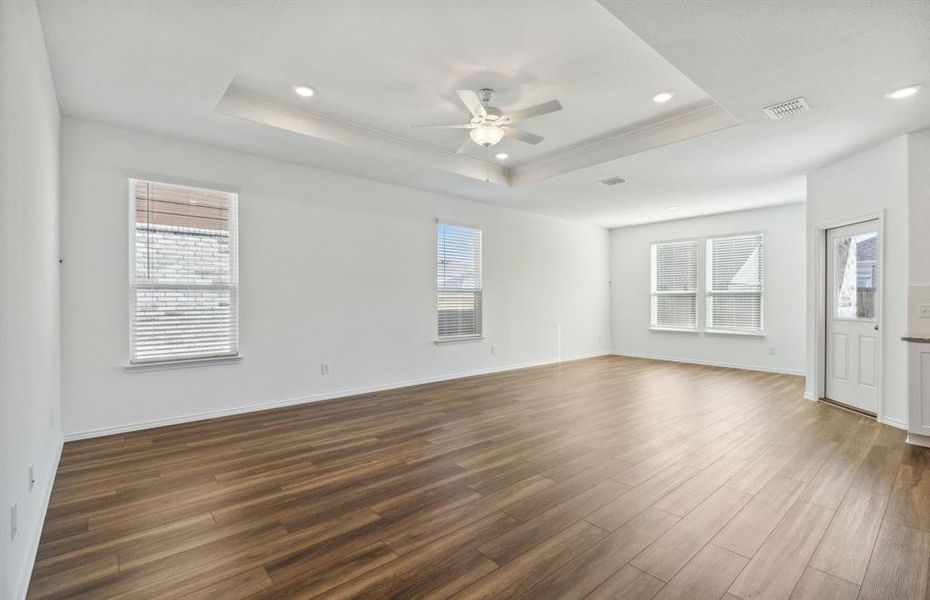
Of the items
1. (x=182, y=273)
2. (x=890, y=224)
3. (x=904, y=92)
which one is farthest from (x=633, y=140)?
(x=182, y=273)

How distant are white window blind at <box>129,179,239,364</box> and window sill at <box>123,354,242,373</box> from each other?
4cm

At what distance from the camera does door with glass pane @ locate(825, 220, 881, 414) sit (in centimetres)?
434

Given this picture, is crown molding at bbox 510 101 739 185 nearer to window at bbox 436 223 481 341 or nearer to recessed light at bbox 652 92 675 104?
recessed light at bbox 652 92 675 104

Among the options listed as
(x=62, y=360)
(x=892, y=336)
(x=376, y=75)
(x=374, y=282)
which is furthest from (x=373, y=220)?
(x=892, y=336)

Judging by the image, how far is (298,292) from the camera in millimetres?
4836

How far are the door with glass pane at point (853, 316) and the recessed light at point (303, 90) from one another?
17.9 feet

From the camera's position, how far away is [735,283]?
24.5ft

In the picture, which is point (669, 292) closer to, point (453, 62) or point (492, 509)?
point (453, 62)

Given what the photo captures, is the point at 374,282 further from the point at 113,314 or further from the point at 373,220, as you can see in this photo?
the point at 113,314

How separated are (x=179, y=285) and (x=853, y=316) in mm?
6951

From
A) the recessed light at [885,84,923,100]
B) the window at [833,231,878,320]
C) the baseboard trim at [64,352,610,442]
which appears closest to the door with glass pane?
the window at [833,231,878,320]

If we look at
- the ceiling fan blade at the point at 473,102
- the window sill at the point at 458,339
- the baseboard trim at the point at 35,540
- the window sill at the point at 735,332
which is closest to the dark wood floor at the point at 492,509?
the baseboard trim at the point at 35,540

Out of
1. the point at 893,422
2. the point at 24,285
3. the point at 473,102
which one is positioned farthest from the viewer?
the point at 893,422

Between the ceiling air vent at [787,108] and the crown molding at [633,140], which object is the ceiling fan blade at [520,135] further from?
the ceiling air vent at [787,108]
